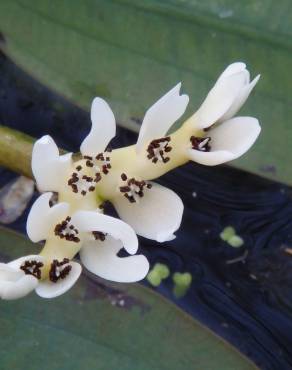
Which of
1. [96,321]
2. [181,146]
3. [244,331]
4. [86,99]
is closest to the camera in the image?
[181,146]

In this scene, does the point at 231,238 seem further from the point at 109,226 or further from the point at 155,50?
the point at 109,226

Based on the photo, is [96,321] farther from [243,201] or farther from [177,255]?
[243,201]

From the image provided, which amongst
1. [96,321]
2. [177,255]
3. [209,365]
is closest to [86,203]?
[96,321]

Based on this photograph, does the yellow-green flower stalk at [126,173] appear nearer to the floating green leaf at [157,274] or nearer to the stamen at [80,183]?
the stamen at [80,183]

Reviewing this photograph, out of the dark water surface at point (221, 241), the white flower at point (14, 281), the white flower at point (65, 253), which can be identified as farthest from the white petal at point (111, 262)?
the dark water surface at point (221, 241)

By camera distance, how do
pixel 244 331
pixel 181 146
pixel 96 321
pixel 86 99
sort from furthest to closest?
pixel 244 331 < pixel 86 99 < pixel 96 321 < pixel 181 146

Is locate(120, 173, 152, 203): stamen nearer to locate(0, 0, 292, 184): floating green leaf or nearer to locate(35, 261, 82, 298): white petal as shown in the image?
locate(35, 261, 82, 298): white petal
